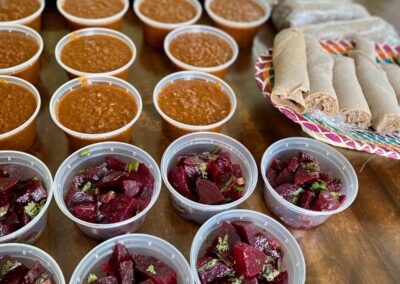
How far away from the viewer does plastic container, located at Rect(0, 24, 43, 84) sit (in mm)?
2453

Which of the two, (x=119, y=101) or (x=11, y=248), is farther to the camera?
(x=119, y=101)

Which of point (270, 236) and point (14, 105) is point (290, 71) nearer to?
point (270, 236)

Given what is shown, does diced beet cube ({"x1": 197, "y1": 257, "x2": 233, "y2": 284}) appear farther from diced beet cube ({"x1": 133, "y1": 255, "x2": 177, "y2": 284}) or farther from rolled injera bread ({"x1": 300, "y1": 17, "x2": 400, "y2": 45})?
rolled injera bread ({"x1": 300, "y1": 17, "x2": 400, "y2": 45})

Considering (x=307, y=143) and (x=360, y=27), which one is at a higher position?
(x=360, y=27)

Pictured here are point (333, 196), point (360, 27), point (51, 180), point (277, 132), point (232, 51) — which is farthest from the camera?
point (360, 27)

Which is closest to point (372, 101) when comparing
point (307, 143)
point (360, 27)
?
point (307, 143)

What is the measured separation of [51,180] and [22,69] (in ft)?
3.05

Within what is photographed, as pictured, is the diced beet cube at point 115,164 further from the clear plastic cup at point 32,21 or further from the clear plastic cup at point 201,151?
the clear plastic cup at point 32,21

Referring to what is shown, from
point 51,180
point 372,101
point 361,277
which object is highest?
point 372,101

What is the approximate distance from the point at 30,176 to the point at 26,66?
81cm

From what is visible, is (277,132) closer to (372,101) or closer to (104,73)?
(372,101)

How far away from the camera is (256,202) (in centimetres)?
229

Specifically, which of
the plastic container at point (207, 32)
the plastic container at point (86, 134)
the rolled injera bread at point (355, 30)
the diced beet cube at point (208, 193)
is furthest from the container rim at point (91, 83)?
Answer: the rolled injera bread at point (355, 30)

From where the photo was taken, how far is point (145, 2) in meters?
3.24
